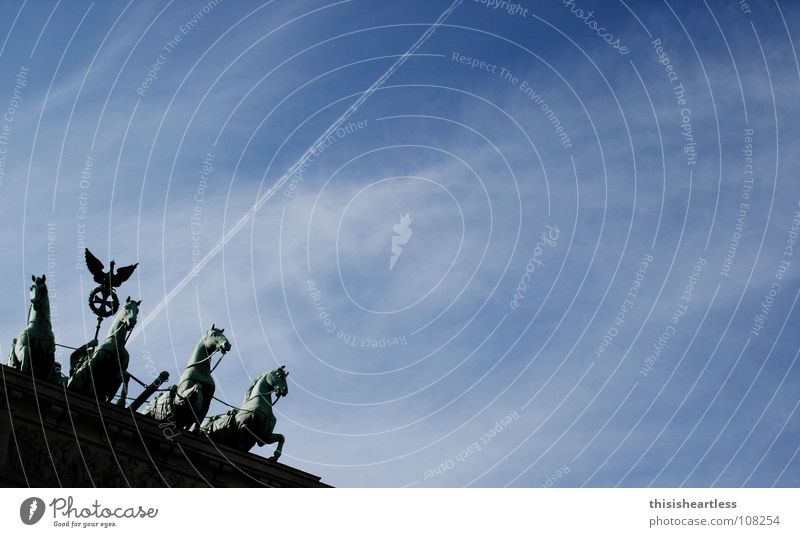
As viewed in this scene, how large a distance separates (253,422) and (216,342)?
2.77 metres

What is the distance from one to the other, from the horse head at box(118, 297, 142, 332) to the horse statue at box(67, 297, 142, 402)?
92 mm

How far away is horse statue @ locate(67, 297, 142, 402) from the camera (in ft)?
106

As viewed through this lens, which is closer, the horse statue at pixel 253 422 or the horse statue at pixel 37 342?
the horse statue at pixel 37 342

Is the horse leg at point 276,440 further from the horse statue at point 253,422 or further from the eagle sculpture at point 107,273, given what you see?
the eagle sculpture at point 107,273

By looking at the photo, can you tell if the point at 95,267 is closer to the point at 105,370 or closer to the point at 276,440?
the point at 105,370

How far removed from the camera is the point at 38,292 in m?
32.0

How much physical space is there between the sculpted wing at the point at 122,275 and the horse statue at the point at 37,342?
3.38 m

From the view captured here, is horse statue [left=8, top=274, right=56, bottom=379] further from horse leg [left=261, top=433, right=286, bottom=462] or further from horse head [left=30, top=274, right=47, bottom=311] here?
horse leg [left=261, top=433, right=286, bottom=462]

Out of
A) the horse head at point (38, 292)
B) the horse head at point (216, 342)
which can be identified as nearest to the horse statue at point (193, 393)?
the horse head at point (216, 342)

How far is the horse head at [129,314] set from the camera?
33.2 m

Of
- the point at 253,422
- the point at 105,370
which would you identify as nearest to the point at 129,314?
the point at 105,370
